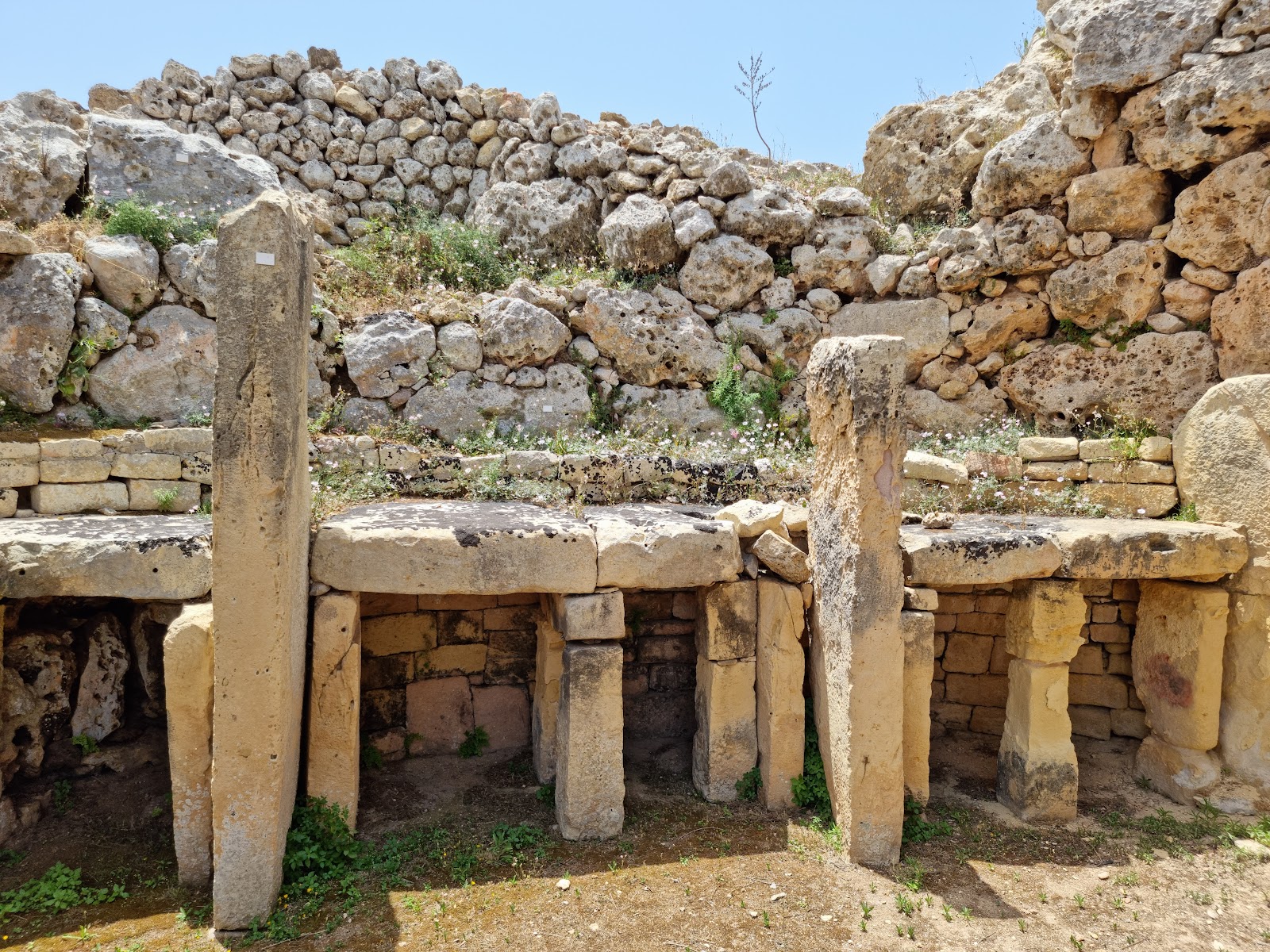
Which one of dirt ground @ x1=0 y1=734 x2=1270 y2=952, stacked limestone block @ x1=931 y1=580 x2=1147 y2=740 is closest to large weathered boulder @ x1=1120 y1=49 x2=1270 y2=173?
stacked limestone block @ x1=931 y1=580 x2=1147 y2=740

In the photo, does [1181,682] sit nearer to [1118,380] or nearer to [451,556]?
[1118,380]

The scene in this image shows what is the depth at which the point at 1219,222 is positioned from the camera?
21.4 feet

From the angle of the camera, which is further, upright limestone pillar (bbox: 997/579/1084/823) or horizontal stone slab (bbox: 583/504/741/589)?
upright limestone pillar (bbox: 997/579/1084/823)

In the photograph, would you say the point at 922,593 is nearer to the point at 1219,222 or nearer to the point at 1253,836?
the point at 1253,836

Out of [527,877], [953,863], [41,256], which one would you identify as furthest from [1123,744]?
[41,256]

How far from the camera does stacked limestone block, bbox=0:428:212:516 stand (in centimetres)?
520

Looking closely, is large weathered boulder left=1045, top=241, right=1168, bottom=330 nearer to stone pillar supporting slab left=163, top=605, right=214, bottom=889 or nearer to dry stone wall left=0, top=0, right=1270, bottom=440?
dry stone wall left=0, top=0, right=1270, bottom=440

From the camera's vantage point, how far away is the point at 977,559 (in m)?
4.75

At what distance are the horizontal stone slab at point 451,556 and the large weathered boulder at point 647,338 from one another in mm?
3716

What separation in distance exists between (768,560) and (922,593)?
999 mm

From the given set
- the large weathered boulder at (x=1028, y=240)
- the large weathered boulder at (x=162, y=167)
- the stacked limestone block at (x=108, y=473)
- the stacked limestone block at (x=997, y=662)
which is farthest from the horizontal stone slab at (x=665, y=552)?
the large weathered boulder at (x=162, y=167)

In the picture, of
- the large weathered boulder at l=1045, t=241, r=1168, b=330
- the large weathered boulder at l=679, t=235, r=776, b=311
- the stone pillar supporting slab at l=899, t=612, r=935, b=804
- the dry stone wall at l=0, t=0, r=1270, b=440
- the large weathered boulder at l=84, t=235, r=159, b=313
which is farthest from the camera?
the large weathered boulder at l=679, t=235, r=776, b=311

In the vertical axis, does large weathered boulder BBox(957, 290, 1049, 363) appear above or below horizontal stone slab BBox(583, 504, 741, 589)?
above

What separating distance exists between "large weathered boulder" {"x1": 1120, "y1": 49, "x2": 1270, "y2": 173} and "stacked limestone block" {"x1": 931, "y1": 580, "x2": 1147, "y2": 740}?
3992 mm
